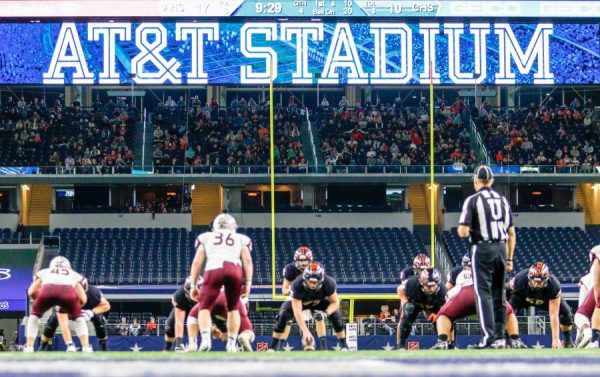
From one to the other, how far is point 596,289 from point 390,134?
28221 mm

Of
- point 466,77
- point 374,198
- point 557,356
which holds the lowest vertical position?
point 557,356

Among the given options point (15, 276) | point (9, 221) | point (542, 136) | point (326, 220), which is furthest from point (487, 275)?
point (9, 221)

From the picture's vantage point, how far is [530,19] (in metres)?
45.7

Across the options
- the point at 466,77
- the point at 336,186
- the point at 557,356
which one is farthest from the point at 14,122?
the point at 557,356

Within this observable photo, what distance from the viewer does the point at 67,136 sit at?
150 ft

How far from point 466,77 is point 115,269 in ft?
44.1

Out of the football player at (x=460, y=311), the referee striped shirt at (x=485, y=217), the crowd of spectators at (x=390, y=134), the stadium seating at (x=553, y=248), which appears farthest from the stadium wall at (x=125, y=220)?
the referee striped shirt at (x=485, y=217)

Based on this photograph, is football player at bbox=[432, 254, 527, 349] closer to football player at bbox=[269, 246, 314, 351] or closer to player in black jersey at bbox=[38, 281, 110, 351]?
football player at bbox=[269, 246, 314, 351]

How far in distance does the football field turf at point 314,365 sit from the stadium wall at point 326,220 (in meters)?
32.5

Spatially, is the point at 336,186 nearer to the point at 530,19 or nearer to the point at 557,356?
the point at 530,19

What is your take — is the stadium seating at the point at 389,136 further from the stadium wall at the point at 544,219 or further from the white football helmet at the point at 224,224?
the white football helmet at the point at 224,224

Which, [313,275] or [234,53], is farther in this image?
[234,53]

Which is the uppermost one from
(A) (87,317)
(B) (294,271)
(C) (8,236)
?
(C) (8,236)

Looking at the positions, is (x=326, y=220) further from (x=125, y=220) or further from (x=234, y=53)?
(x=125, y=220)
